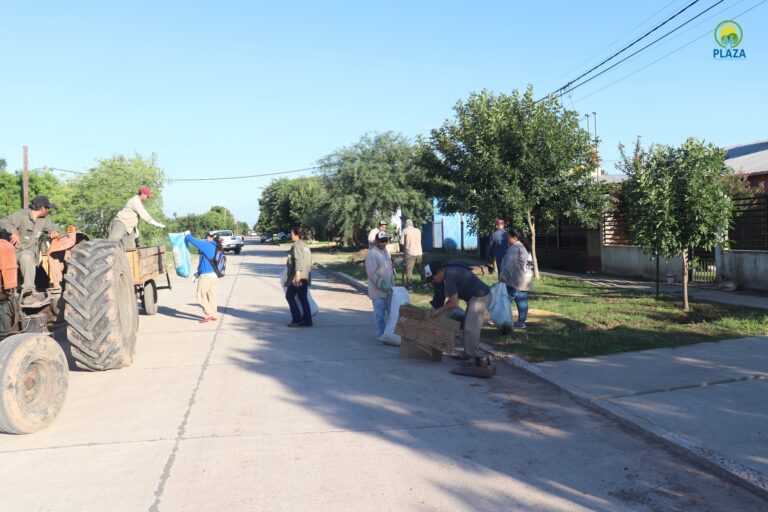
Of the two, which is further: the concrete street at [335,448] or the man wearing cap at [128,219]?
the man wearing cap at [128,219]

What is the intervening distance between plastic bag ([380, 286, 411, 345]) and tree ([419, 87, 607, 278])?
7.07 metres

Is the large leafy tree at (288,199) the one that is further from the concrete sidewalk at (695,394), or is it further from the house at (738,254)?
the concrete sidewalk at (695,394)

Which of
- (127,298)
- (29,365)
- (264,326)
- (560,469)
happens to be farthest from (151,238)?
(560,469)

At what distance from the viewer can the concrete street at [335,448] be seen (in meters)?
4.08

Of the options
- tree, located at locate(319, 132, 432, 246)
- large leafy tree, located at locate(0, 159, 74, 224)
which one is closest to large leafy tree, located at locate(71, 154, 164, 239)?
large leafy tree, located at locate(0, 159, 74, 224)

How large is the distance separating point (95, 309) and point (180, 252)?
617 centimetres

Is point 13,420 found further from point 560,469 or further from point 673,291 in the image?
point 673,291

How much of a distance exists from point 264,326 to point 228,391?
14.6 feet

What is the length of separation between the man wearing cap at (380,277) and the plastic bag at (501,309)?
1.60 meters

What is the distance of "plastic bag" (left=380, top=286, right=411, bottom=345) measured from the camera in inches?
353

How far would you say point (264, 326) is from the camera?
11.2 meters

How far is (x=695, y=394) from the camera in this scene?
6090 millimetres

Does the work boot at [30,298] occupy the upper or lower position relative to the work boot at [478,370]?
upper

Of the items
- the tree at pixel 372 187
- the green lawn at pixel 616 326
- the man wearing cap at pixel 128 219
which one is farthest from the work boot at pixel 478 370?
the tree at pixel 372 187
